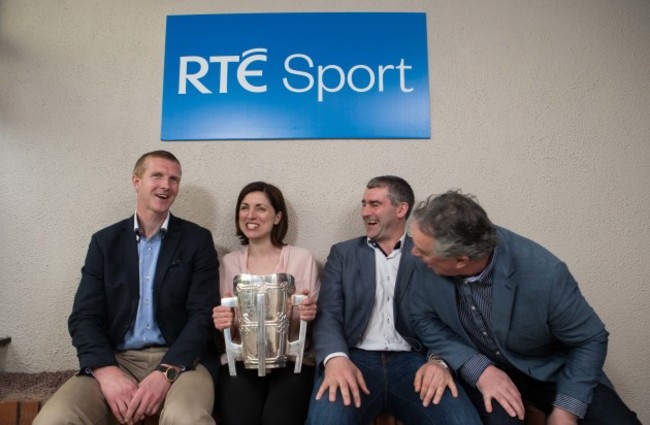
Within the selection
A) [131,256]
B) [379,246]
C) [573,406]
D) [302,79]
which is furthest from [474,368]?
[302,79]

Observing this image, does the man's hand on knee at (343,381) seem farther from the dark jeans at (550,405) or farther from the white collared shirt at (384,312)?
the dark jeans at (550,405)

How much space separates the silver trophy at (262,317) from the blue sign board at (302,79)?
102 centimetres

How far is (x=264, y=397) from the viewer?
1.54 m

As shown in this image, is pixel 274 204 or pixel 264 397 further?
pixel 274 204

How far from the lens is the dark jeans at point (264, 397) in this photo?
1441 mm

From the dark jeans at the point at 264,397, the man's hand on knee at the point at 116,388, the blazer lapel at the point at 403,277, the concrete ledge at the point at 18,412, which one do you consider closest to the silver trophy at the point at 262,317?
the dark jeans at the point at 264,397

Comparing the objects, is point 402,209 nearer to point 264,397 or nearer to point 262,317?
point 262,317

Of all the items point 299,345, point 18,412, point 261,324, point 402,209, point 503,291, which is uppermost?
point 402,209

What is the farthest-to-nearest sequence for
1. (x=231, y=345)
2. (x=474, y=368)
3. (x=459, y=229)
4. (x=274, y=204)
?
(x=274, y=204) < (x=231, y=345) < (x=474, y=368) < (x=459, y=229)

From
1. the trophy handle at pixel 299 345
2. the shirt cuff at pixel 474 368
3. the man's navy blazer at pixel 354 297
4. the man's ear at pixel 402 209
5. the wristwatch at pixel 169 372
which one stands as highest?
the man's ear at pixel 402 209

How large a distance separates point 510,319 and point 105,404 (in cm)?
153

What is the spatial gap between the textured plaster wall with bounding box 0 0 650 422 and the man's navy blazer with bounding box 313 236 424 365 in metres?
0.39

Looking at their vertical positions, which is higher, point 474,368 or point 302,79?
point 302,79

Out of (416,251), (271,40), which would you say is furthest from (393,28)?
(416,251)
